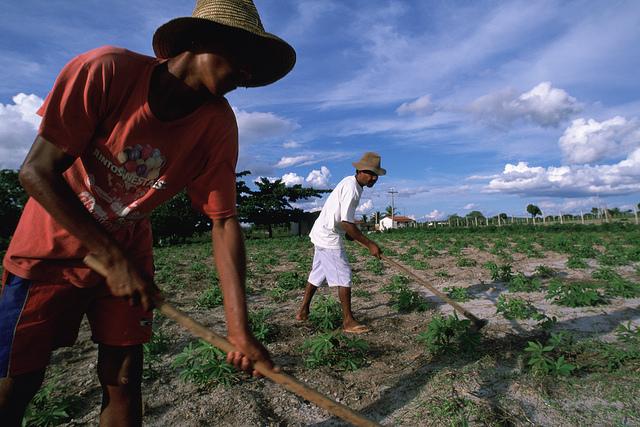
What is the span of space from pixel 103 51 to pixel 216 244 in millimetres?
931

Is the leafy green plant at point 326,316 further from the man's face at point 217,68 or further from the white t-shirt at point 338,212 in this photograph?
the man's face at point 217,68

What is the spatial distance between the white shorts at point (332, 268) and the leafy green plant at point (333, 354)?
106cm

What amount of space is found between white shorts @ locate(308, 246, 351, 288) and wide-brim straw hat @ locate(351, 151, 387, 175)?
0.99 m

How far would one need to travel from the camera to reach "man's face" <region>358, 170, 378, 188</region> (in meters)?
4.72

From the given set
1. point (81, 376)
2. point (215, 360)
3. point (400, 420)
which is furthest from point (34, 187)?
point (81, 376)

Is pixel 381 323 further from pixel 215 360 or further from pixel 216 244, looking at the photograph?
pixel 216 244

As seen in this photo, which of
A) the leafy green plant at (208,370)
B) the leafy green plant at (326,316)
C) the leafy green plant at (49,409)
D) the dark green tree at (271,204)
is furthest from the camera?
the dark green tree at (271,204)

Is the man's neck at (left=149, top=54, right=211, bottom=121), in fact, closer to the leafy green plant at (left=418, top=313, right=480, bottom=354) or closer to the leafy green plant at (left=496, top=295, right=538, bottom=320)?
the leafy green plant at (left=418, top=313, right=480, bottom=354)

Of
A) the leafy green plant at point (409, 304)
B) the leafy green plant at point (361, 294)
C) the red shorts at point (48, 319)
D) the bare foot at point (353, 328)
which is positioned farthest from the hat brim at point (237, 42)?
the leafy green plant at point (361, 294)

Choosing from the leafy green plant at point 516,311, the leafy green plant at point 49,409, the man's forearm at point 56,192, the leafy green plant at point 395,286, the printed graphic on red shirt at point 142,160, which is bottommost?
the leafy green plant at point 49,409

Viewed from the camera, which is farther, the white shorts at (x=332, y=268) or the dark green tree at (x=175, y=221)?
the dark green tree at (x=175, y=221)

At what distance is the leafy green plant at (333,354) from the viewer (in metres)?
3.33

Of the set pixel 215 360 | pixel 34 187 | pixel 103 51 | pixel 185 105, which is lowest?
pixel 215 360

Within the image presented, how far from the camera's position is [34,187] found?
1.43m
